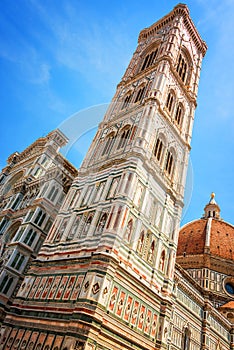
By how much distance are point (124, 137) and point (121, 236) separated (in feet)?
30.7

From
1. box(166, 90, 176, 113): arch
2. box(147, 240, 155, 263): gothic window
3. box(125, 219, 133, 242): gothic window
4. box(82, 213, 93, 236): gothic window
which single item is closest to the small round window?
box(166, 90, 176, 113): arch

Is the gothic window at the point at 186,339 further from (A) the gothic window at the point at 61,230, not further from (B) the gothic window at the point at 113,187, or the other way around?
(B) the gothic window at the point at 113,187

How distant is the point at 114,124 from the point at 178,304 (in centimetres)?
1635

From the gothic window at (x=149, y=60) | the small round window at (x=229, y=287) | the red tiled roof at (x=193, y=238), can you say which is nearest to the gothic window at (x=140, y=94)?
the gothic window at (x=149, y=60)

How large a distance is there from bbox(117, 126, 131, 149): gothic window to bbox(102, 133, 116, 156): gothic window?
0.82m

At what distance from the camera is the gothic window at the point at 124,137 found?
22.3 metres

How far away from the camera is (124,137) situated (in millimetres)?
22828

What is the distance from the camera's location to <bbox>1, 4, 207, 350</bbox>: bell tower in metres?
13.9

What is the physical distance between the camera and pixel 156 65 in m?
28.4

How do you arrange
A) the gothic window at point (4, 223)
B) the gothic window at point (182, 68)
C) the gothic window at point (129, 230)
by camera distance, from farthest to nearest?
the gothic window at point (182, 68)
the gothic window at point (4, 223)
the gothic window at point (129, 230)

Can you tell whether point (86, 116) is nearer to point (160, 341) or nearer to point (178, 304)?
point (160, 341)

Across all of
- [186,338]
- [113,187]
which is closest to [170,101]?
[113,187]

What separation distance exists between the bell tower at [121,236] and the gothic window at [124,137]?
0.11 metres

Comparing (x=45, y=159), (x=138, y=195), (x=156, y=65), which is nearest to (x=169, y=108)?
(x=156, y=65)
